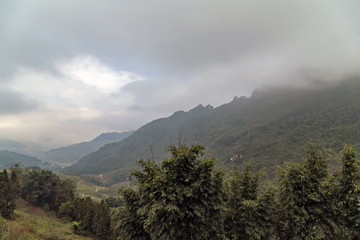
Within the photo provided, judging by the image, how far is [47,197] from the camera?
2431 inches

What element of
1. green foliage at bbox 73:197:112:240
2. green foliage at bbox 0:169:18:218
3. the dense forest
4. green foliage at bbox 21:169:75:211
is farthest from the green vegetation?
green foliage at bbox 21:169:75:211

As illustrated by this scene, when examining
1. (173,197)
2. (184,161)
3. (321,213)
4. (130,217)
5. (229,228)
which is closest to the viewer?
(173,197)

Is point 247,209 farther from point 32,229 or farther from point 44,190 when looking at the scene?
point 44,190

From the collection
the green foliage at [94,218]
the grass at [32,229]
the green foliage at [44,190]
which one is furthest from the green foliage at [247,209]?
the green foliage at [44,190]

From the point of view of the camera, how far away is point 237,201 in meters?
16.2

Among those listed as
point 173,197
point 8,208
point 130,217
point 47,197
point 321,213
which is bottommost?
point 47,197

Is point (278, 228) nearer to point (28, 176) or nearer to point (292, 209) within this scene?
point (292, 209)

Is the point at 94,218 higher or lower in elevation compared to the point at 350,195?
lower

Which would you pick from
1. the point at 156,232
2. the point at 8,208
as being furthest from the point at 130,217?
the point at 8,208

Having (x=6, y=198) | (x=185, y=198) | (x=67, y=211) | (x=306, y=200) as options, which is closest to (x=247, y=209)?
(x=306, y=200)

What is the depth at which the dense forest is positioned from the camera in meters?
11.4

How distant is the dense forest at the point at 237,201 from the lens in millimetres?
11398

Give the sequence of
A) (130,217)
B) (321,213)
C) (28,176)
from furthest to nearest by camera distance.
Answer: (28,176)
(130,217)
(321,213)

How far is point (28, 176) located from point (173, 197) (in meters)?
72.8
